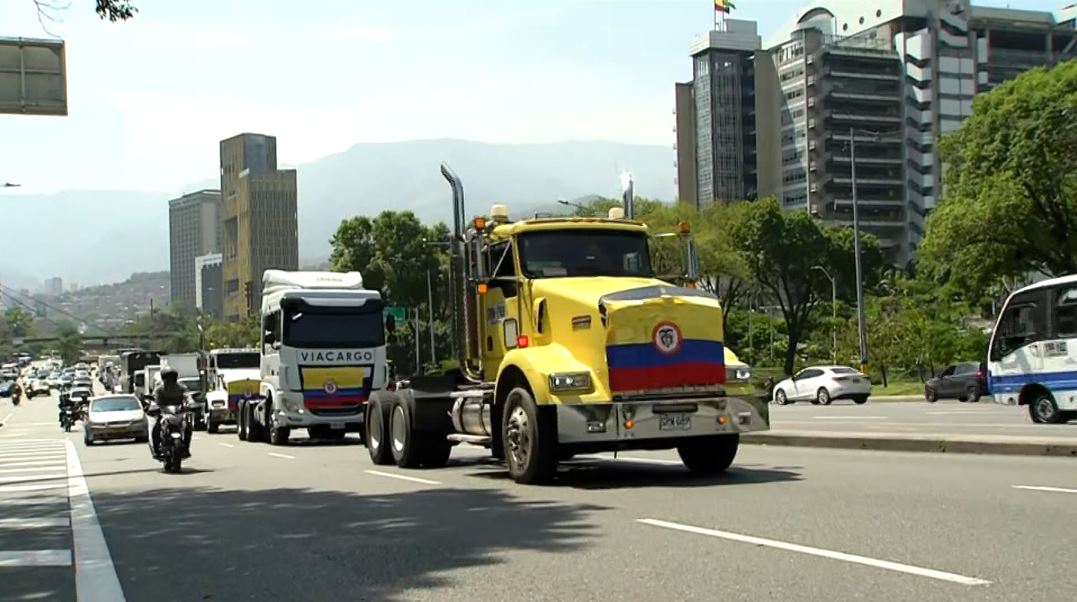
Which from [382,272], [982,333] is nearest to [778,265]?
[982,333]

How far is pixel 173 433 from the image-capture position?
19750mm

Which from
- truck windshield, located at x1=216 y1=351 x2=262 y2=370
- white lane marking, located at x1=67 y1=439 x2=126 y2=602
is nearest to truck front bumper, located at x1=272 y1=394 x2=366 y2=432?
white lane marking, located at x1=67 y1=439 x2=126 y2=602

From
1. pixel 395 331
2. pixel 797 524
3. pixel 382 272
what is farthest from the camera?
pixel 382 272

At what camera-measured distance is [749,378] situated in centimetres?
1377

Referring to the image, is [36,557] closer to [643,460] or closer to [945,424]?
[643,460]

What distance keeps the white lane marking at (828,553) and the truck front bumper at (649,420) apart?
271 cm

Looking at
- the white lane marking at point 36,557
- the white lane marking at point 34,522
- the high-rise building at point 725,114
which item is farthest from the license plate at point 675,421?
the high-rise building at point 725,114

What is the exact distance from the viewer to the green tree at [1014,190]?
144 ft

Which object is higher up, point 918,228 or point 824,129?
point 824,129

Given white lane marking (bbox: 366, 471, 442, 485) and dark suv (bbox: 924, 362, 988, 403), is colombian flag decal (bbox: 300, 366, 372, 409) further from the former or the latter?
dark suv (bbox: 924, 362, 988, 403)

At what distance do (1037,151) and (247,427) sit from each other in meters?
30.1

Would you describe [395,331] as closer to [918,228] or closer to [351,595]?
[351,595]

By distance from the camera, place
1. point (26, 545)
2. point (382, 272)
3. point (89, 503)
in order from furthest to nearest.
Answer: point (382, 272) → point (89, 503) → point (26, 545)

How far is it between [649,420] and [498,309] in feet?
10.1
